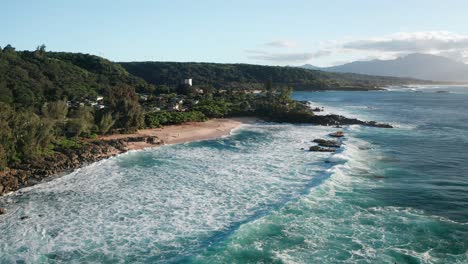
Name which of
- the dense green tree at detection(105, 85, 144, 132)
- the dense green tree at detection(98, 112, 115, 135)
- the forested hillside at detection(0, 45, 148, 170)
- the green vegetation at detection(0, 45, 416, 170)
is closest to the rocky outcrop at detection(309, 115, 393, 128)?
the green vegetation at detection(0, 45, 416, 170)

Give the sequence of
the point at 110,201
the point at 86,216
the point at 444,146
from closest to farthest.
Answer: the point at 86,216 < the point at 110,201 < the point at 444,146

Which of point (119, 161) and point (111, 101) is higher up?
point (111, 101)

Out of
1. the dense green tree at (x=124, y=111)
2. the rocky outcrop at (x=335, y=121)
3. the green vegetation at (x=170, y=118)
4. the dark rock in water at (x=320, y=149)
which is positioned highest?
the dense green tree at (x=124, y=111)

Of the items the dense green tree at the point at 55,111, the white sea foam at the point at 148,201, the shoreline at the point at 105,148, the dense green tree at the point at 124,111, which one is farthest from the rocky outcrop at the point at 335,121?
the dense green tree at the point at 55,111

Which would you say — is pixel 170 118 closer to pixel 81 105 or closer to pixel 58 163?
pixel 81 105

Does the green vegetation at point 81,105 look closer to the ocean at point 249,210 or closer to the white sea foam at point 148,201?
the white sea foam at point 148,201

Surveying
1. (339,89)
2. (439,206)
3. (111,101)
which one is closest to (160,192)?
(439,206)

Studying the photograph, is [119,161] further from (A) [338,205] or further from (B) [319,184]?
(A) [338,205]
